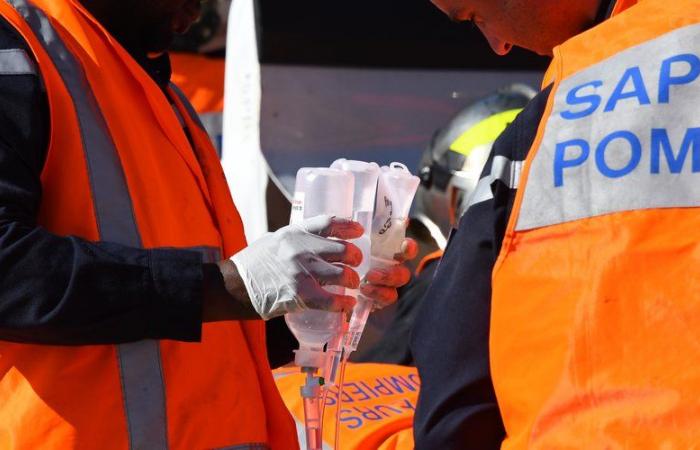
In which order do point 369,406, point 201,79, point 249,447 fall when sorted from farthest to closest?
point 201,79 < point 369,406 < point 249,447

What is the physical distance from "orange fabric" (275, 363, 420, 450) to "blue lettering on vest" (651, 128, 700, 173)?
1.37 meters

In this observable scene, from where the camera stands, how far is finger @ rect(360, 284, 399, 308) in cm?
234

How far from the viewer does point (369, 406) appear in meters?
3.08

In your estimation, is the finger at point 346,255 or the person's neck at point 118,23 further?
the person's neck at point 118,23

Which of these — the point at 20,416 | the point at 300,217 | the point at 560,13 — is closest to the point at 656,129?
the point at 560,13

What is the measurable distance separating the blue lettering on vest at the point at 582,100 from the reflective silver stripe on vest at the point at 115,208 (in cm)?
86

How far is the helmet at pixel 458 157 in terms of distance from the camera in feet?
14.6

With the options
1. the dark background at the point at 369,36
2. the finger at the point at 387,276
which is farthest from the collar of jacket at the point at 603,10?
the dark background at the point at 369,36

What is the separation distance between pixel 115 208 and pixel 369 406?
3.96 ft

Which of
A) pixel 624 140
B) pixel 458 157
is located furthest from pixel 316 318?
pixel 458 157

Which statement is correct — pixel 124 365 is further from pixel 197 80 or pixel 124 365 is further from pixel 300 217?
pixel 197 80

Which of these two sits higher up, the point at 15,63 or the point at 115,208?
the point at 15,63

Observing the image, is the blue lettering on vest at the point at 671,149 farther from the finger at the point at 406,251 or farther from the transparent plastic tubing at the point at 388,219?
the finger at the point at 406,251

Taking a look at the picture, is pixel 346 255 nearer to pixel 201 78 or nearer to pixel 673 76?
pixel 673 76
